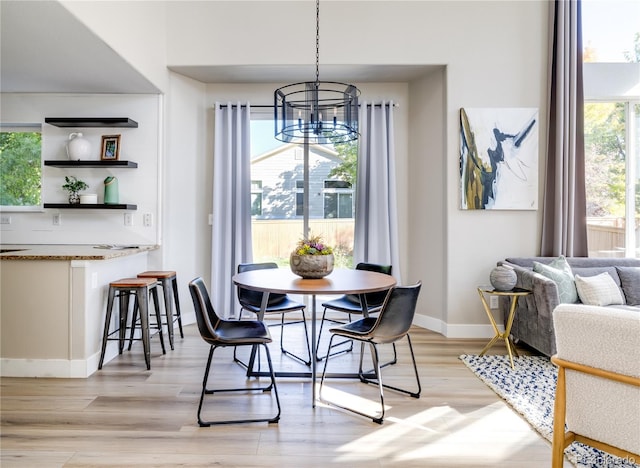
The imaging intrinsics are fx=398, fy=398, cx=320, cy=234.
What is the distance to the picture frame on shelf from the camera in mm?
4012

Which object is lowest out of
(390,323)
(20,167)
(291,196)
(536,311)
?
(536,311)

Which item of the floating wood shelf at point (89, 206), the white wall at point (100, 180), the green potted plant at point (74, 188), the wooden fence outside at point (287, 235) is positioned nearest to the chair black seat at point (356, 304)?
the wooden fence outside at point (287, 235)

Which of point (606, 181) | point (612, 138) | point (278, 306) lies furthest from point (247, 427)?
point (612, 138)

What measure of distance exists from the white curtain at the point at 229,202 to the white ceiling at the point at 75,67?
0.52 metres

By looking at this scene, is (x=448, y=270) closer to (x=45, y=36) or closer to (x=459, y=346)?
(x=459, y=346)

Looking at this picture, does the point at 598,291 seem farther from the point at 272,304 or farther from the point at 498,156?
the point at 272,304

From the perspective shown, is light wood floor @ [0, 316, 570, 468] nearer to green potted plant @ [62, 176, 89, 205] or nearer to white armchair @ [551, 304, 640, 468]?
white armchair @ [551, 304, 640, 468]

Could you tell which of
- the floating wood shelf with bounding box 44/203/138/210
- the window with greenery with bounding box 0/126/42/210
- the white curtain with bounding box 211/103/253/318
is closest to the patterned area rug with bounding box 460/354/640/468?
the white curtain with bounding box 211/103/253/318

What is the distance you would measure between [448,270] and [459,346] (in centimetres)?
75

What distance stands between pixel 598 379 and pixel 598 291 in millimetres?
2076

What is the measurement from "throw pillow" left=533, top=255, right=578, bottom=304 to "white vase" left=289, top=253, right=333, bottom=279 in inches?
75.4

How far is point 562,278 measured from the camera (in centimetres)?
332

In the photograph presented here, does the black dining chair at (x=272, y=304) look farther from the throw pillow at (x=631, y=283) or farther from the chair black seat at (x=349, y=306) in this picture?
the throw pillow at (x=631, y=283)

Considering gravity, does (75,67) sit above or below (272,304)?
above
